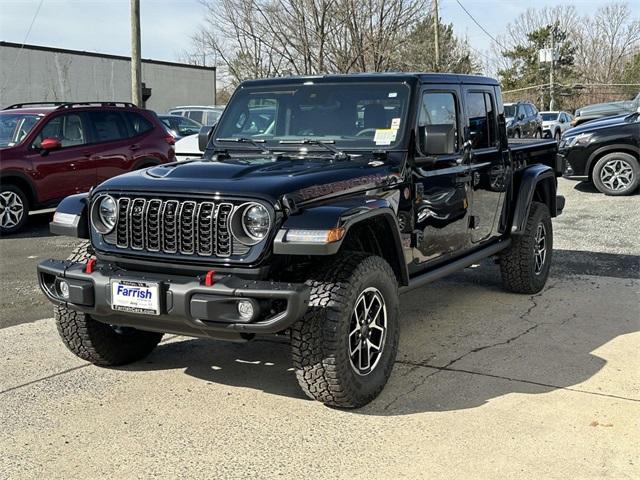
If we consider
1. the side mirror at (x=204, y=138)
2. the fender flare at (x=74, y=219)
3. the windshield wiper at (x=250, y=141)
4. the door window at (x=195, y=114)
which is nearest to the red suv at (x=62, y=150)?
the side mirror at (x=204, y=138)

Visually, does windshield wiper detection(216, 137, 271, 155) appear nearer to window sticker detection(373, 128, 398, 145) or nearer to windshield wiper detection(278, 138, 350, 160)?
Result: windshield wiper detection(278, 138, 350, 160)

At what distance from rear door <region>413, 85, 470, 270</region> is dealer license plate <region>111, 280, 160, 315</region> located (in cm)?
194

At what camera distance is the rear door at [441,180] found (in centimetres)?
505

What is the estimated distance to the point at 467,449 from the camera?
12.2ft

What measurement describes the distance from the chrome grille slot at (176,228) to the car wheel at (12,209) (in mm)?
6523

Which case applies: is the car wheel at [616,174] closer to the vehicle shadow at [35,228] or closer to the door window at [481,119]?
the door window at [481,119]

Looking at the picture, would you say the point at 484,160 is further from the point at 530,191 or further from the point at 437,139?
the point at 437,139

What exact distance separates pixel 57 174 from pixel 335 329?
7787 millimetres

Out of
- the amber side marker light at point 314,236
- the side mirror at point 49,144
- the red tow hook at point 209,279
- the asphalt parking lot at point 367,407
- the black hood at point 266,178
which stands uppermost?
the side mirror at point 49,144

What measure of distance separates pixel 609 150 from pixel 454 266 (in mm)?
8789

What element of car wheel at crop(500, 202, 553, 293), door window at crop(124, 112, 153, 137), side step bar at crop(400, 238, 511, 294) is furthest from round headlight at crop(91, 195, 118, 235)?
door window at crop(124, 112, 153, 137)

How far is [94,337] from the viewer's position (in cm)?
470

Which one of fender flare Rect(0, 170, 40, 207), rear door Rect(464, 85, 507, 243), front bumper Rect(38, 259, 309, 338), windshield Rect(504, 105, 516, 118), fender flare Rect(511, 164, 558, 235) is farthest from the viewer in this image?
windshield Rect(504, 105, 516, 118)

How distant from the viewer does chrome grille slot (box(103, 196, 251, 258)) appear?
3996 millimetres
